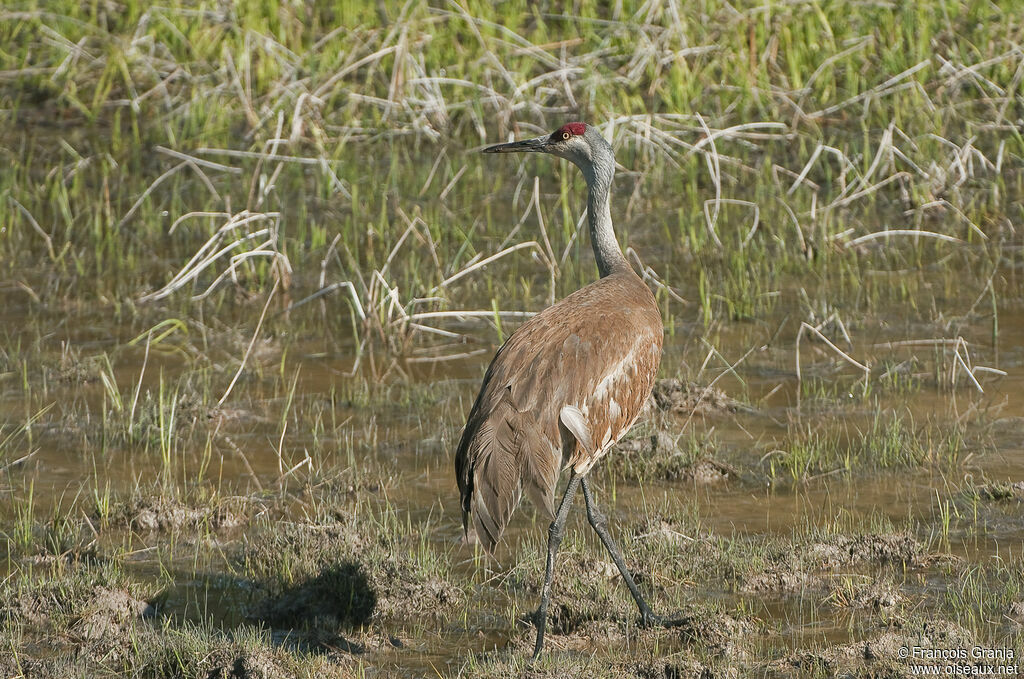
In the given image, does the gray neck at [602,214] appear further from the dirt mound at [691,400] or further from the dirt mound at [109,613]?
the dirt mound at [109,613]

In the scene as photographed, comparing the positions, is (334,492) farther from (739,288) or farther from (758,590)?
(739,288)

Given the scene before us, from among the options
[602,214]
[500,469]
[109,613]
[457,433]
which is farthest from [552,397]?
[457,433]

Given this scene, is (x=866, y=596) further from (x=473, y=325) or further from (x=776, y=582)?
(x=473, y=325)

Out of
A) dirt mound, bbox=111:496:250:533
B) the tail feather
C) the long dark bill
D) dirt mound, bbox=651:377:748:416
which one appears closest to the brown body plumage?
the tail feather

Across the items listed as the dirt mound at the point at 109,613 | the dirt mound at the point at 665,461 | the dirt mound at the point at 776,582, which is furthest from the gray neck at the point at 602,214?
the dirt mound at the point at 109,613

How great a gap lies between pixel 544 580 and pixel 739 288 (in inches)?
144

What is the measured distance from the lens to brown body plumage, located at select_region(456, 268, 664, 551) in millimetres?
4574

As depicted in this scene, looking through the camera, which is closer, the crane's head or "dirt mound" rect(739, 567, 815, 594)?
"dirt mound" rect(739, 567, 815, 594)

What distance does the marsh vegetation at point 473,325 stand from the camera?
4848 millimetres

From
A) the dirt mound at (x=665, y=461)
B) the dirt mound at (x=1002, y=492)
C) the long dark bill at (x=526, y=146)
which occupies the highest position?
the long dark bill at (x=526, y=146)

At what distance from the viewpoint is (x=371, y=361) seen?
7.52 m

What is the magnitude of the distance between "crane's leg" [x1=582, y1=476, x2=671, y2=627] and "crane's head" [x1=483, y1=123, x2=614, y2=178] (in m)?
1.67

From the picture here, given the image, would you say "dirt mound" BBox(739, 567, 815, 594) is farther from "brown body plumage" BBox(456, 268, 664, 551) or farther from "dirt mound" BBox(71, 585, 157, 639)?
"dirt mound" BBox(71, 585, 157, 639)

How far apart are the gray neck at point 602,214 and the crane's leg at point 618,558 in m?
1.21
